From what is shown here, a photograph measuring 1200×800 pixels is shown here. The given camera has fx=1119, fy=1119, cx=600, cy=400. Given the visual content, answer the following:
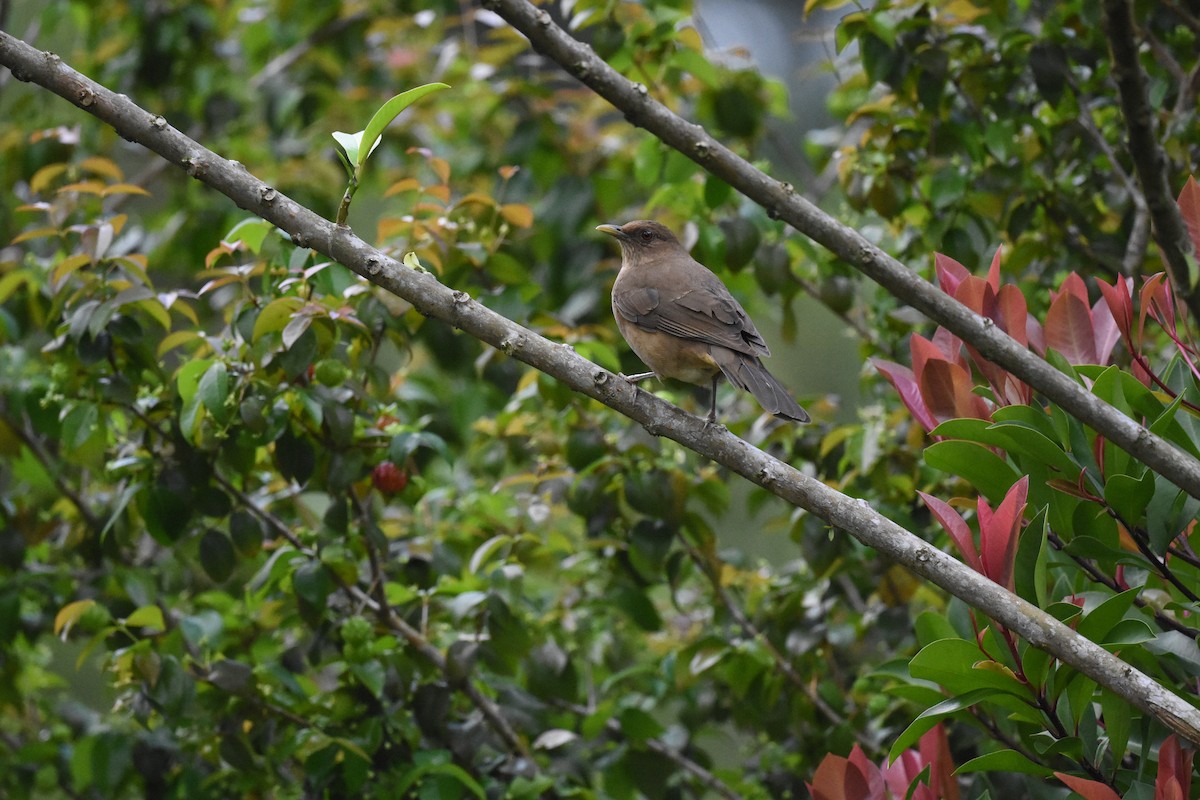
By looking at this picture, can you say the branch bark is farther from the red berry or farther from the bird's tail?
the red berry

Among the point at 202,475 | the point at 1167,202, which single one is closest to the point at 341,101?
the point at 202,475

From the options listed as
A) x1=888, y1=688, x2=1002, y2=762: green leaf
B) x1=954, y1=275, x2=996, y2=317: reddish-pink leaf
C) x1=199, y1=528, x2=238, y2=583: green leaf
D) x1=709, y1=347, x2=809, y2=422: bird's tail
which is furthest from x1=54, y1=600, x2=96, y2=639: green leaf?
x1=954, y1=275, x2=996, y2=317: reddish-pink leaf

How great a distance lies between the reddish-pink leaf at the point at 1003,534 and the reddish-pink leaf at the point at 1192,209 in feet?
2.41

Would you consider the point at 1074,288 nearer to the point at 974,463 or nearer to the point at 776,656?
the point at 974,463

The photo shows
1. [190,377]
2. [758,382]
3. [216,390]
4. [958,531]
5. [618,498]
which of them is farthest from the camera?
[618,498]

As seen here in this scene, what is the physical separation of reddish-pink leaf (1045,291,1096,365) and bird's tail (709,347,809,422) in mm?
646

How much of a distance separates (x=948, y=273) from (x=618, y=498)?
1.33m

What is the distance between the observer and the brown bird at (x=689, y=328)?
3.19 meters

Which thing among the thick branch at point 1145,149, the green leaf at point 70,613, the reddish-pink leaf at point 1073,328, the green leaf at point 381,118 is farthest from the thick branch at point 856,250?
the green leaf at point 70,613

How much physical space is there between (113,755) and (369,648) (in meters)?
1.02

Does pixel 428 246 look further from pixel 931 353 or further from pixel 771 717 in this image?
pixel 771 717

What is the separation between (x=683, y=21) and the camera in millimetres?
3570

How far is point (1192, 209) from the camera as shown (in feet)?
7.64

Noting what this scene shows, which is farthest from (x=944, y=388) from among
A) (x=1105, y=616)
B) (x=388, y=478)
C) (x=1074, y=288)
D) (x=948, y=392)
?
(x=388, y=478)
